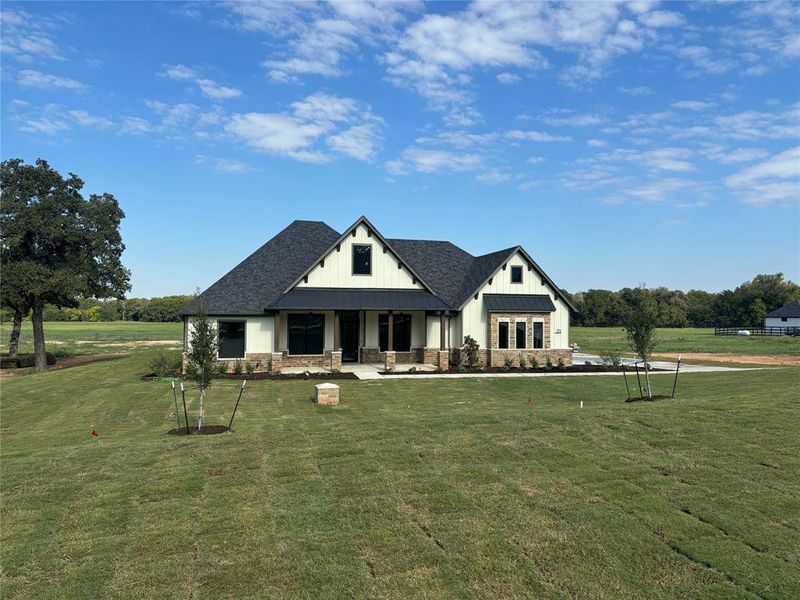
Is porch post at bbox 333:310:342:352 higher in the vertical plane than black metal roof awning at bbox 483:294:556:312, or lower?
lower

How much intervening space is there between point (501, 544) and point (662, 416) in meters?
7.17

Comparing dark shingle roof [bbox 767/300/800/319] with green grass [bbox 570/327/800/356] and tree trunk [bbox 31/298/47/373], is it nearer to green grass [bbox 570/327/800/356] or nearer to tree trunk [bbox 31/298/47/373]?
green grass [bbox 570/327/800/356]

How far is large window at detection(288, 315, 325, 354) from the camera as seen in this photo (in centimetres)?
2814

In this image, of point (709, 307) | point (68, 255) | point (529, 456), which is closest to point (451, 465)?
point (529, 456)

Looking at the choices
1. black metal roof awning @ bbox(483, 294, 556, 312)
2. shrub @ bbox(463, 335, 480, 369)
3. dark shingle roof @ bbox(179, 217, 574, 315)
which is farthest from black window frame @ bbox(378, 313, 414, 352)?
black metal roof awning @ bbox(483, 294, 556, 312)

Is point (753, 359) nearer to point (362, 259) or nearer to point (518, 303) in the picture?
point (518, 303)

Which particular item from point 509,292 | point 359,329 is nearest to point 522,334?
point 509,292

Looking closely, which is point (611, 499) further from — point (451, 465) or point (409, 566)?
point (409, 566)

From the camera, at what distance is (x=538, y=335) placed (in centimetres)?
3058

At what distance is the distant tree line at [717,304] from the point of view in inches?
4126

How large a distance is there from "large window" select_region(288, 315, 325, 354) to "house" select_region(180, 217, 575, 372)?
5cm

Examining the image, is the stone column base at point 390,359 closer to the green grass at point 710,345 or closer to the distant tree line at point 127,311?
the green grass at point 710,345

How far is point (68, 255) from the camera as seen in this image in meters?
31.4

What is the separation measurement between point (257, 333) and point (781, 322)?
96.9 metres
